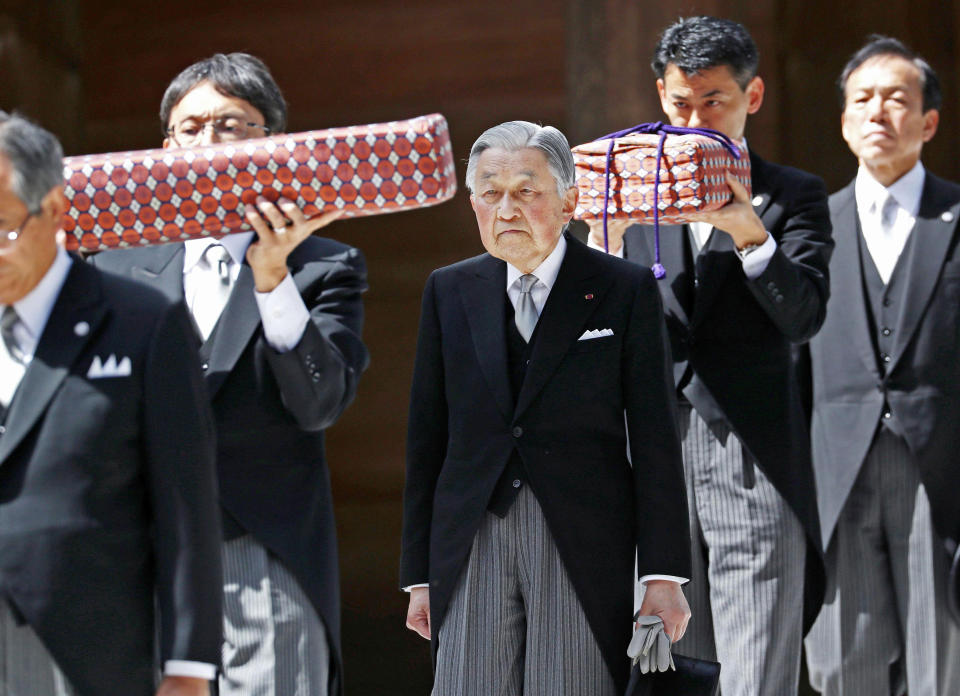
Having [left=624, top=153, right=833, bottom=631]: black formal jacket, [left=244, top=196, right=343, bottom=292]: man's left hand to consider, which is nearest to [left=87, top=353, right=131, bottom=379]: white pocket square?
[left=244, top=196, right=343, bottom=292]: man's left hand

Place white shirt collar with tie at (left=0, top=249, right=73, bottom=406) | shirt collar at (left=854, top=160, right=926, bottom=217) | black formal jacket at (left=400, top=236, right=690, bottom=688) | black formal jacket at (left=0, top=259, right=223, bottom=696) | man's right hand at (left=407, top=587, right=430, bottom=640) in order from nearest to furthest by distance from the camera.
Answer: black formal jacket at (left=0, top=259, right=223, bottom=696), white shirt collar with tie at (left=0, top=249, right=73, bottom=406), black formal jacket at (left=400, top=236, right=690, bottom=688), man's right hand at (left=407, top=587, right=430, bottom=640), shirt collar at (left=854, top=160, right=926, bottom=217)

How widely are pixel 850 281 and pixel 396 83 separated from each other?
87.8 inches

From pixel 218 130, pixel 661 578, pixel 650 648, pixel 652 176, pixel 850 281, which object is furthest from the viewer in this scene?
pixel 850 281

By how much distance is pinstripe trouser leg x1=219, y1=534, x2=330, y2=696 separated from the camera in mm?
3361

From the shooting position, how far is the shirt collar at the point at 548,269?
3.39 metres

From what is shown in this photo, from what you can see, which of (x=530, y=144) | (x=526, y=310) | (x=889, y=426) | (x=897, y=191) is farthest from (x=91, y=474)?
(x=897, y=191)

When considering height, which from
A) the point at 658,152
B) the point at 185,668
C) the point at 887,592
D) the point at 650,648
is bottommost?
the point at 887,592

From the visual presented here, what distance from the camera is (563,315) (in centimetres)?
332

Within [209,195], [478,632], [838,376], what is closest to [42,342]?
[209,195]

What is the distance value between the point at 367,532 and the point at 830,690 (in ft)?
7.39

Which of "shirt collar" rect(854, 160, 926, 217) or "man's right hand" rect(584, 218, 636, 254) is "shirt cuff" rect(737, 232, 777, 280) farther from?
"shirt collar" rect(854, 160, 926, 217)

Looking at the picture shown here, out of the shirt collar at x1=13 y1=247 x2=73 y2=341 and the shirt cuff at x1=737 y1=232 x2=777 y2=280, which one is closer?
→ the shirt collar at x1=13 y1=247 x2=73 y2=341

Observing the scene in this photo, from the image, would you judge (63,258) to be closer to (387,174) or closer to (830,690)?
(387,174)

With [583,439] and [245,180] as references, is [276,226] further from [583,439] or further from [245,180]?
[583,439]
